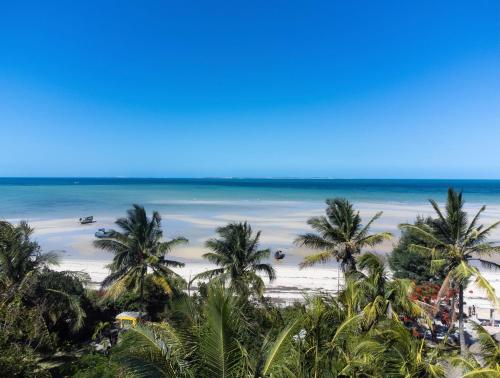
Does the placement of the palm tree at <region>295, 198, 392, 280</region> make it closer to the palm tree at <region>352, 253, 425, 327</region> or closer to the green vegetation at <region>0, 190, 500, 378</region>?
the green vegetation at <region>0, 190, 500, 378</region>

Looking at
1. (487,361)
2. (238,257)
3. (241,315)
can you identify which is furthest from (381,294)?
(238,257)

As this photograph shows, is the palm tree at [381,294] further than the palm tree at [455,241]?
No

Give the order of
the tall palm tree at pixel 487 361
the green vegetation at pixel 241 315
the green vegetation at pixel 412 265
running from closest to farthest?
the green vegetation at pixel 241 315 → the tall palm tree at pixel 487 361 → the green vegetation at pixel 412 265

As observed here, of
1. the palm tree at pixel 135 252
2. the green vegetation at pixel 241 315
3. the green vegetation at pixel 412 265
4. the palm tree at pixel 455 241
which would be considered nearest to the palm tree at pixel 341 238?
the green vegetation at pixel 241 315

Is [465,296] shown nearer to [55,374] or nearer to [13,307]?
[55,374]

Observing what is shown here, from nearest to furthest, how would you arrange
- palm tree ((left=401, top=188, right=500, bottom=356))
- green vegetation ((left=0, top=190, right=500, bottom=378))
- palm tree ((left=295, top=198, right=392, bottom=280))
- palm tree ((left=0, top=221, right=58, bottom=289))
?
green vegetation ((left=0, top=190, right=500, bottom=378))
palm tree ((left=0, top=221, right=58, bottom=289))
palm tree ((left=401, top=188, right=500, bottom=356))
palm tree ((left=295, top=198, right=392, bottom=280))

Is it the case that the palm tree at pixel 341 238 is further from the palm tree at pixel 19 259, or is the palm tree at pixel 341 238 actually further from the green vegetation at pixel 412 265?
the palm tree at pixel 19 259

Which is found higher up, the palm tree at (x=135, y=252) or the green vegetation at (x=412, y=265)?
the palm tree at (x=135, y=252)

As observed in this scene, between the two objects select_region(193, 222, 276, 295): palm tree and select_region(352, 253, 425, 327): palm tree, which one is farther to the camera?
select_region(193, 222, 276, 295): palm tree

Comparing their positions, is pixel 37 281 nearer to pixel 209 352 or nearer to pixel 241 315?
pixel 241 315

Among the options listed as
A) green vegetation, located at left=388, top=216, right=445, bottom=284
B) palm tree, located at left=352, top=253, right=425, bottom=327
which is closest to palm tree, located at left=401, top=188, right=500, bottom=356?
palm tree, located at left=352, top=253, right=425, bottom=327
